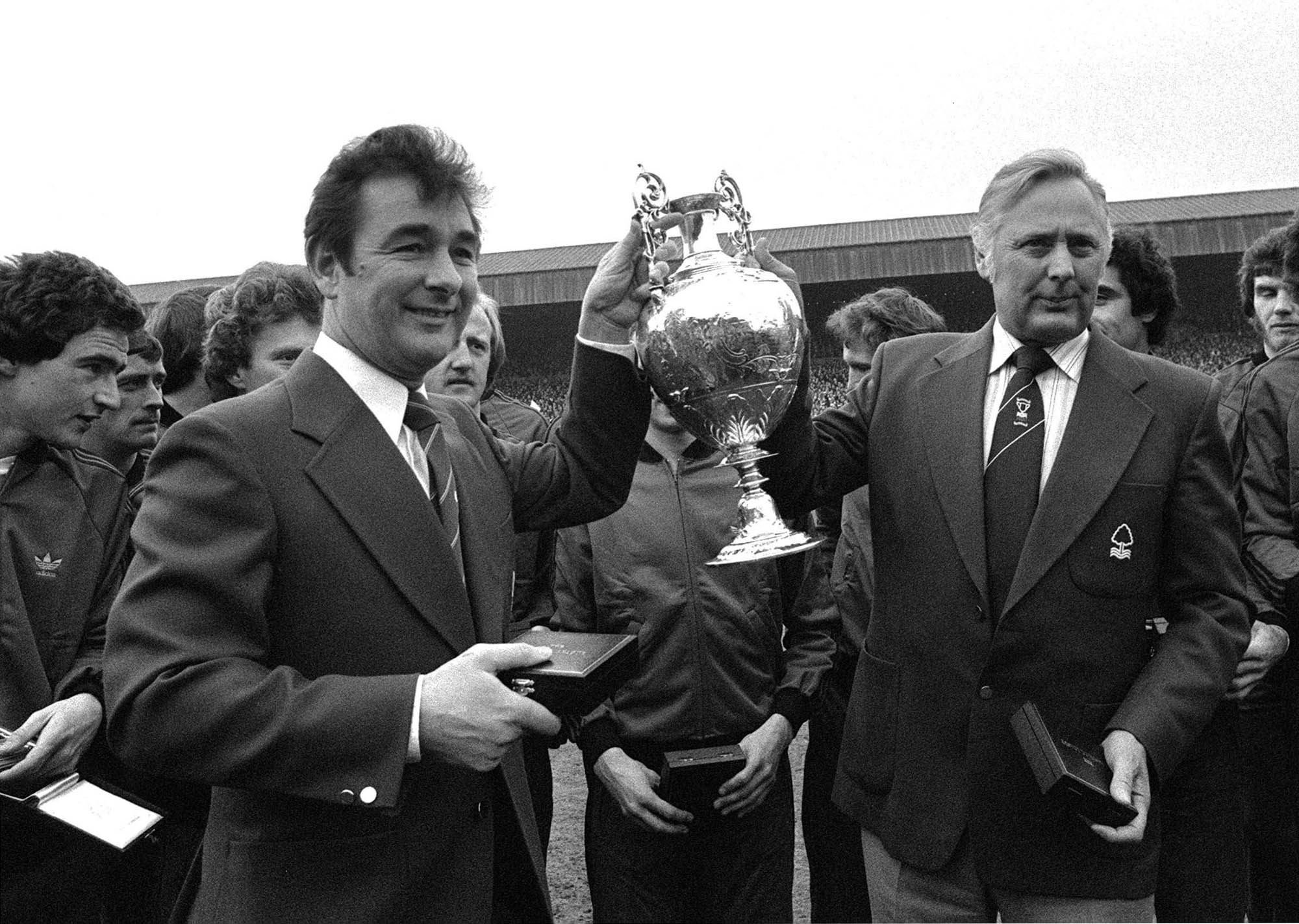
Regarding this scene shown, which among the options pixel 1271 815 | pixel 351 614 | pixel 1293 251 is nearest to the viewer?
pixel 351 614

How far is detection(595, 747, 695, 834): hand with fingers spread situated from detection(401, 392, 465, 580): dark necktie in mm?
1358

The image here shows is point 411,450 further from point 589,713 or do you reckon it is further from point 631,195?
point 589,713

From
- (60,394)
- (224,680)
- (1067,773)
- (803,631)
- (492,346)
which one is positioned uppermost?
(60,394)

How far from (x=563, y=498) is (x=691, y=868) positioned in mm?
1457

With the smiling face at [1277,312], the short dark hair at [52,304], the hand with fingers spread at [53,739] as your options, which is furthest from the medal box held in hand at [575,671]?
the smiling face at [1277,312]

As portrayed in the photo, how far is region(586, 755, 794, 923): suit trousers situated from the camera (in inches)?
123

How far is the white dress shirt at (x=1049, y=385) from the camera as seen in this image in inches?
93.9

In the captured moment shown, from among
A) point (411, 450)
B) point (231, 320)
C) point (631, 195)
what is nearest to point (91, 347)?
point (231, 320)

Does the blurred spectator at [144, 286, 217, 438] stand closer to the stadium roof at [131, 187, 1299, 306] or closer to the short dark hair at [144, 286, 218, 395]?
the short dark hair at [144, 286, 218, 395]

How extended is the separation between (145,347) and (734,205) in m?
2.15

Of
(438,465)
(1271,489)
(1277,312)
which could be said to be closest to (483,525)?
(438,465)

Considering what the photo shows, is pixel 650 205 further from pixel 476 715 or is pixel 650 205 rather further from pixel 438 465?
pixel 476 715

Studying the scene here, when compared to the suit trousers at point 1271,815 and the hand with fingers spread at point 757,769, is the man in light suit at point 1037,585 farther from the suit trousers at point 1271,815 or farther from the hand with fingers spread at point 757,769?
the suit trousers at point 1271,815

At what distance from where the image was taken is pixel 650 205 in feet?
6.91
